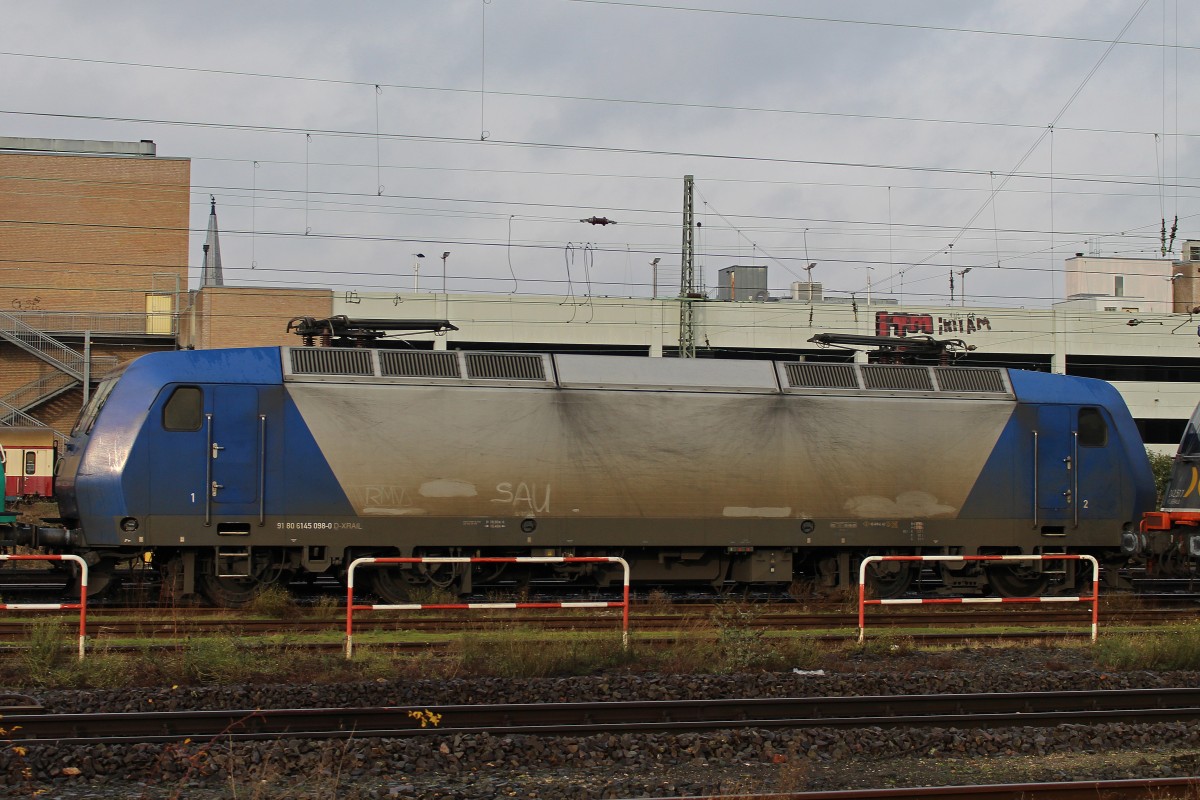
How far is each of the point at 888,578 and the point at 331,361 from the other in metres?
8.67

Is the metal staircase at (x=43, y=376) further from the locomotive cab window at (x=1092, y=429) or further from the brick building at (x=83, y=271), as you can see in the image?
the locomotive cab window at (x=1092, y=429)

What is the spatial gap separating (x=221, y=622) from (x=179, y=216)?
3769 centimetres

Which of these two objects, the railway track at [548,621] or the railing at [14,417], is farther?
the railing at [14,417]

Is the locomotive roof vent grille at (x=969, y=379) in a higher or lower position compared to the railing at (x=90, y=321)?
lower

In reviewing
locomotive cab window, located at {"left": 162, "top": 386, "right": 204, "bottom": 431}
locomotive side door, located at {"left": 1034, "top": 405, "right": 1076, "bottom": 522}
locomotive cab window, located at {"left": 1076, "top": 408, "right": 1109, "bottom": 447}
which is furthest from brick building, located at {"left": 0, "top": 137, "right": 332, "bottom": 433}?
locomotive cab window, located at {"left": 1076, "top": 408, "right": 1109, "bottom": 447}

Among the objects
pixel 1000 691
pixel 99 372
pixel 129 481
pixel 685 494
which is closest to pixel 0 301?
pixel 99 372

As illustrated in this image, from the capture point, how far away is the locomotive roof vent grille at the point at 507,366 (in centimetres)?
1585

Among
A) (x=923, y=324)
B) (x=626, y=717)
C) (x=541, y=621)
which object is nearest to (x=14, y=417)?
(x=541, y=621)

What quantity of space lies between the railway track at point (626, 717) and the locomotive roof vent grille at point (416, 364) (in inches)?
270

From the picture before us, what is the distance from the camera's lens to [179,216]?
4772 centimetres

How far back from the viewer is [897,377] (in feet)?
56.4

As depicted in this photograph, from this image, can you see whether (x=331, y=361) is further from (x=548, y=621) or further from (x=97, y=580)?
(x=548, y=621)

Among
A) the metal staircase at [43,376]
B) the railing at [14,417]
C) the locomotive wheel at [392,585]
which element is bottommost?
the locomotive wheel at [392,585]

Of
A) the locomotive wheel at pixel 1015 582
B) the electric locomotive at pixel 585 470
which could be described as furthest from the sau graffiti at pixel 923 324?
the locomotive wheel at pixel 1015 582
